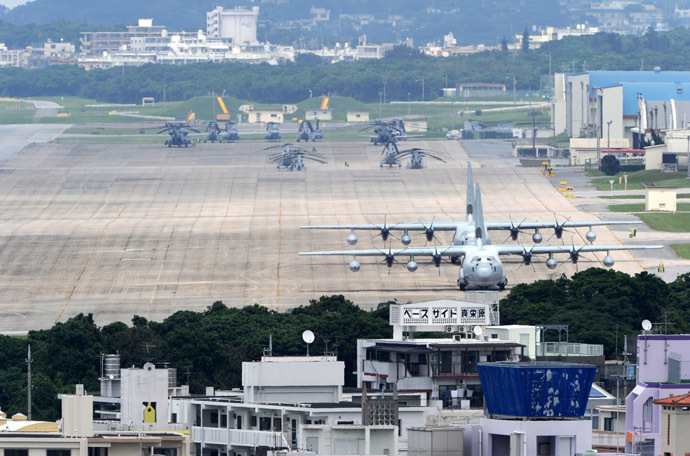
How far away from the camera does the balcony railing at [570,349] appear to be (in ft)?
313

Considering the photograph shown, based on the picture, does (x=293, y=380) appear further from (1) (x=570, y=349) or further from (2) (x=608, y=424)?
(1) (x=570, y=349)

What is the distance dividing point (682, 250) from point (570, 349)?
3504 inches

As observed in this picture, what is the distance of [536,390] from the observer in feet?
160

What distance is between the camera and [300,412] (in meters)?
65.8

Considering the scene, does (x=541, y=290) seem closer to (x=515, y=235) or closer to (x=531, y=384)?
(x=515, y=235)

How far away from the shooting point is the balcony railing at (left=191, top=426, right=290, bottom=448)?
64312mm

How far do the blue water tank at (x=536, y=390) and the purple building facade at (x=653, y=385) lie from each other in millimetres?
4611

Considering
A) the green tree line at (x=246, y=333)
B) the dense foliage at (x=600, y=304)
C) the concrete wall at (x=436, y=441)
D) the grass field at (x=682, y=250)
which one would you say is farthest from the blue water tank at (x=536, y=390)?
the grass field at (x=682, y=250)

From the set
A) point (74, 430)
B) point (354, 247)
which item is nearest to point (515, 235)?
point (354, 247)

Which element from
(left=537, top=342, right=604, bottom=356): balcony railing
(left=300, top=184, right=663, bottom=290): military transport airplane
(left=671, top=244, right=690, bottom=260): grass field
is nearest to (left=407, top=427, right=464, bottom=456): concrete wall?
(left=537, top=342, right=604, bottom=356): balcony railing

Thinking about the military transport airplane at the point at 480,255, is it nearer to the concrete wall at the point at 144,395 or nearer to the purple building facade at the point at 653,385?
the concrete wall at the point at 144,395

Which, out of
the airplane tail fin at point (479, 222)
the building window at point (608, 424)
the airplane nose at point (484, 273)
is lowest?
the building window at point (608, 424)

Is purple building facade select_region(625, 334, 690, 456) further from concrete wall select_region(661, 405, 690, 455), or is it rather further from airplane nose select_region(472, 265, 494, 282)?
airplane nose select_region(472, 265, 494, 282)

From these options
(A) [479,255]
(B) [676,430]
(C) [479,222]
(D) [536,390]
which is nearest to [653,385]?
(D) [536,390]
